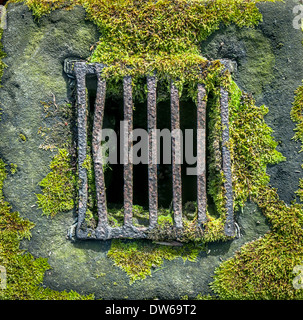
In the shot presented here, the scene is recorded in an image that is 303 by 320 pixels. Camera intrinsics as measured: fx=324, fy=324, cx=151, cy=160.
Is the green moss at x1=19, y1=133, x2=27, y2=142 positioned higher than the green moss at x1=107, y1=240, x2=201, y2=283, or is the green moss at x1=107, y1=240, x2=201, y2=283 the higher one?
the green moss at x1=19, y1=133, x2=27, y2=142

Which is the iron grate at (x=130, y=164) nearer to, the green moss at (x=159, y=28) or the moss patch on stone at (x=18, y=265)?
the green moss at (x=159, y=28)

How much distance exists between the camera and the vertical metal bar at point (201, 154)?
2256mm

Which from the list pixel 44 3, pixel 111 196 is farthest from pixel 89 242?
pixel 44 3

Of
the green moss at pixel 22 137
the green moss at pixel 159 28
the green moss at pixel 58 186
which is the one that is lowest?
the green moss at pixel 58 186

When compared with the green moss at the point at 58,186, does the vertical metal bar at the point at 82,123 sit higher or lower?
higher

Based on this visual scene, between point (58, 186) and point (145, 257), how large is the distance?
811 millimetres

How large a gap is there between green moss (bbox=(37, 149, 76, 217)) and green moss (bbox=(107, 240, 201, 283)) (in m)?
0.51

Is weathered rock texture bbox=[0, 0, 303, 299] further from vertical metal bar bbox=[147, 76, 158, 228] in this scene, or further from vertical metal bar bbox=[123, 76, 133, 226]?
vertical metal bar bbox=[147, 76, 158, 228]

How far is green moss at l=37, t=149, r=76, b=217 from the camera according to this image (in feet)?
7.71

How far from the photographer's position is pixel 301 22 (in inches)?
90.0

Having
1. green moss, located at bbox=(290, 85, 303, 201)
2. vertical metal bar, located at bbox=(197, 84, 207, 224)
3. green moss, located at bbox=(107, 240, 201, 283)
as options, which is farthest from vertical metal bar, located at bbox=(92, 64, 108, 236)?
green moss, located at bbox=(290, 85, 303, 201)

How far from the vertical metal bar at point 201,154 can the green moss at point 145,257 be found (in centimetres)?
26

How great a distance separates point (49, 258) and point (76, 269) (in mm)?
213

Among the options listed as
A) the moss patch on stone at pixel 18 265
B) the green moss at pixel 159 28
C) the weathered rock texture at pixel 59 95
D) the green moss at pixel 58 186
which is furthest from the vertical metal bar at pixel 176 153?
the moss patch on stone at pixel 18 265
